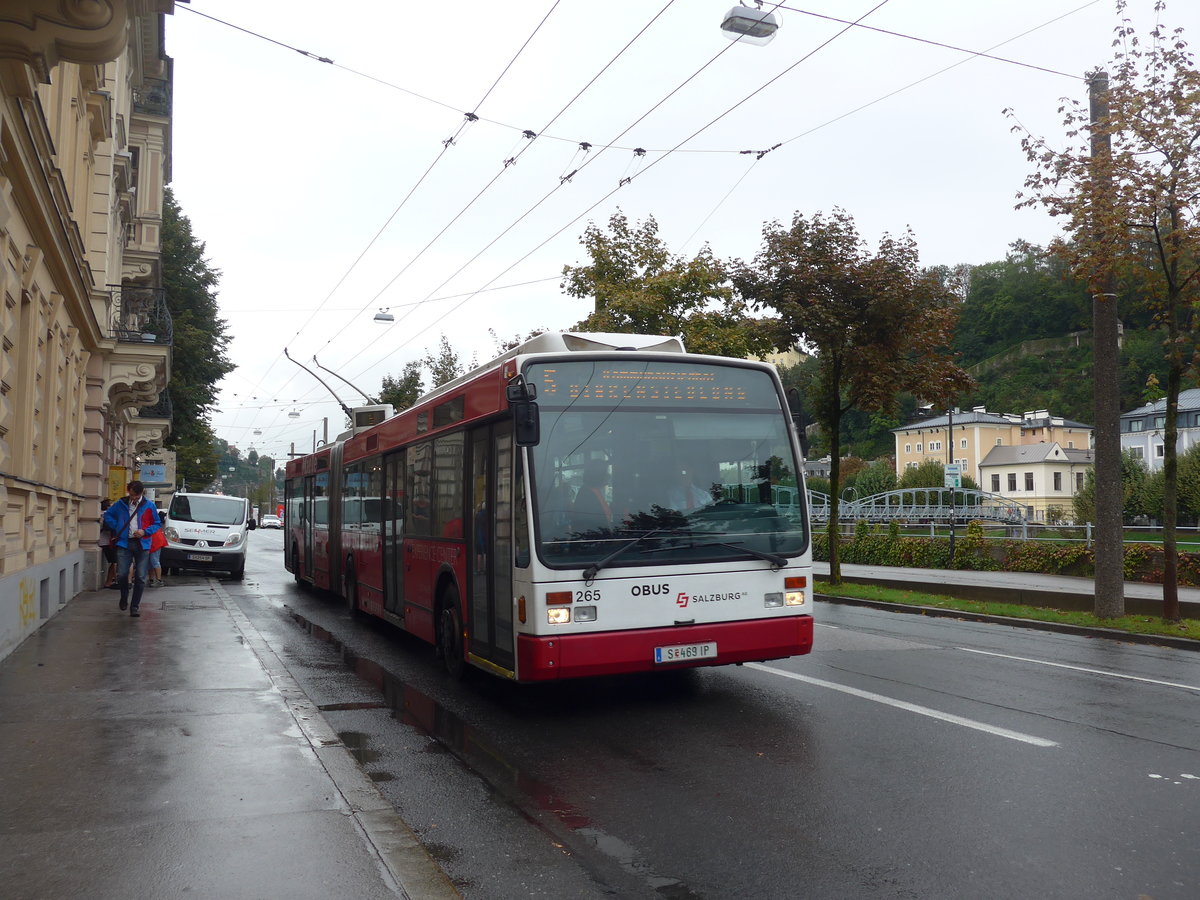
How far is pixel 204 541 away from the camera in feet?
84.2

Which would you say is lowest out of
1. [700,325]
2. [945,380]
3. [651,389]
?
[651,389]

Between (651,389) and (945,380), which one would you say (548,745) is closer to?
(651,389)

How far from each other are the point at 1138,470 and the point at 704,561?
58.3 m

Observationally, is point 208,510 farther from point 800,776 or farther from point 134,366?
point 800,776

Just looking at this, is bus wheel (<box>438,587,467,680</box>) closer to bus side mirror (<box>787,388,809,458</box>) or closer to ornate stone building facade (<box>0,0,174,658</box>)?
bus side mirror (<box>787,388,809,458</box>)

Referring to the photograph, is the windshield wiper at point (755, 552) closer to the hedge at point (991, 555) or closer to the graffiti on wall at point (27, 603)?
the graffiti on wall at point (27, 603)

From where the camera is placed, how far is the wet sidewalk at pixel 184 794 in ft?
14.8

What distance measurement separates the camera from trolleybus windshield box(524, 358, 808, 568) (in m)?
8.04

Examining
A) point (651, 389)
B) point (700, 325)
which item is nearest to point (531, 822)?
point (651, 389)

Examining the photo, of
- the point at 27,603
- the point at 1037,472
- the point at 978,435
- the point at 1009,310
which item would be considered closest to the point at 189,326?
the point at 27,603

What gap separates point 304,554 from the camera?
2173 cm

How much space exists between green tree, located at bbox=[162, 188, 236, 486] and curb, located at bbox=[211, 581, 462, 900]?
33578mm

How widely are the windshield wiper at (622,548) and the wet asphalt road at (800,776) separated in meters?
1.10

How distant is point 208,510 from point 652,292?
12060 millimetres
